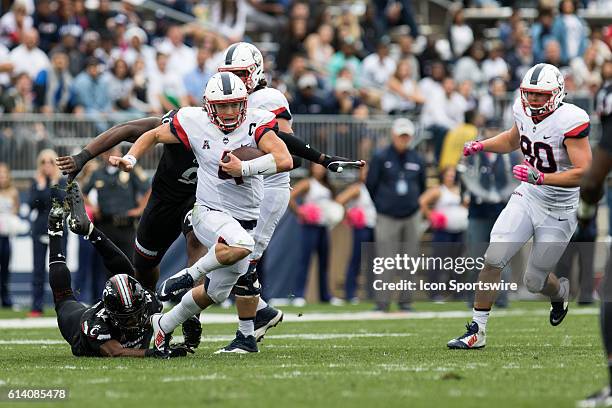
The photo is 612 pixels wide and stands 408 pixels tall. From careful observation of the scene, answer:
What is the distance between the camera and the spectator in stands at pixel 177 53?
17.9 metres

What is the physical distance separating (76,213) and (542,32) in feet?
41.9

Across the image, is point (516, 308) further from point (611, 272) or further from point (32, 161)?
point (611, 272)

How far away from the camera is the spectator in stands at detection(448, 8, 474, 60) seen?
20.8 metres

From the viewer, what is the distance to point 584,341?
9.70m

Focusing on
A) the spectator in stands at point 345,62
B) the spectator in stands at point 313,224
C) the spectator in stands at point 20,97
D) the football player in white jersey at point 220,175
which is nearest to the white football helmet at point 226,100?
the football player in white jersey at point 220,175

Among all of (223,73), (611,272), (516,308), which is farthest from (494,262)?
Result: (516,308)

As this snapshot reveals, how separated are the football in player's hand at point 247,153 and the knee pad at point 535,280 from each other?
96.2 inches

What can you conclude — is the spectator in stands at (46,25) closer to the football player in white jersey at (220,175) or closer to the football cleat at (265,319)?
the football cleat at (265,319)

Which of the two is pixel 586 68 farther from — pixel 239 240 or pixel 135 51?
pixel 239 240

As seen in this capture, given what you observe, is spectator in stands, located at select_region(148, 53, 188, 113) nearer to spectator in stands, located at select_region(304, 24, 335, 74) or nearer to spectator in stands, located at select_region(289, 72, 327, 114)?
spectator in stands, located at select_region(289, 72, 327, 114)

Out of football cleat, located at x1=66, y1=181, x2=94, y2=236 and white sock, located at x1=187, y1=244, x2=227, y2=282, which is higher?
football cleat, located at x1=66, y1=181, x2=94, y2=236

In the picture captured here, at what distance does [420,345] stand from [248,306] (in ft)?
4.62

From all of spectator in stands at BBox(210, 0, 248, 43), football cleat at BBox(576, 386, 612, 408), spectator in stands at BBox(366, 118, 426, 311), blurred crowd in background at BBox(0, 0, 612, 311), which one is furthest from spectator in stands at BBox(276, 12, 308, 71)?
football cleat at BBox(576, 386, 612, 408)

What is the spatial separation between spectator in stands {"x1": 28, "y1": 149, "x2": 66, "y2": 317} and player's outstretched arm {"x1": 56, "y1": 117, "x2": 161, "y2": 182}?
5.40 metres
